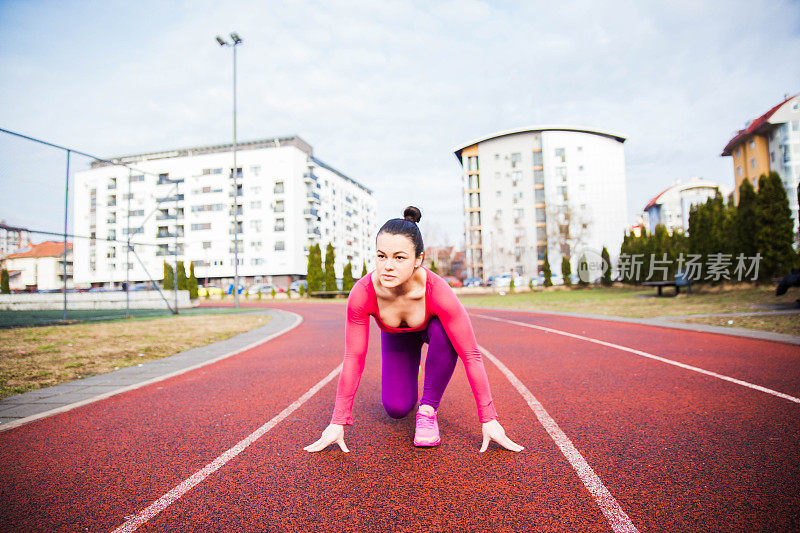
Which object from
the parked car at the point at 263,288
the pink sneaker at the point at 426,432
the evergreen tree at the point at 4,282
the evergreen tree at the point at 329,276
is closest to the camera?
the pink sneaker at the point at 426,432

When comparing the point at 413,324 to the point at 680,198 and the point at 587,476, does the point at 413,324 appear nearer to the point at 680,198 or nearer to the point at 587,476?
the point at 587,476

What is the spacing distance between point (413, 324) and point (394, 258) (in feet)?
2.09

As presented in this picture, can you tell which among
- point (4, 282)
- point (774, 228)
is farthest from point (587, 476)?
point (774, 228)

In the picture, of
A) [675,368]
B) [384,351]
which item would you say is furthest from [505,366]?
[384,351]

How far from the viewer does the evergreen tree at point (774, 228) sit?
Answer: 68.3ft

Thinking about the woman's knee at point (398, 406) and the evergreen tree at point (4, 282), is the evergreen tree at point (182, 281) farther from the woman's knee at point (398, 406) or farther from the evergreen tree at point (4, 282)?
the woman's knee at point (398, 406)

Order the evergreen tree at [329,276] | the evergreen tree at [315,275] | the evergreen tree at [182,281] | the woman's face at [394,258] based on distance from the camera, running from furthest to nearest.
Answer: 1. the evergreen tree at [329,276]
2. the evergreen tree at [315,275]
3. the evergreen tree at [182,281]
4. the woman's face at [394,258]

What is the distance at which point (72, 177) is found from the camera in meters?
14.1

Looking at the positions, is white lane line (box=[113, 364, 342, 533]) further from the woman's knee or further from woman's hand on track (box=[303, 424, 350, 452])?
the woman's knee

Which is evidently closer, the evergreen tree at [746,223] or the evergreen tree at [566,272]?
the evergreen tree at [746,223]

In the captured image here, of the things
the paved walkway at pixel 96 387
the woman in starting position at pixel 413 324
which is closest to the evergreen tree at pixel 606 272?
the paved walkway at pixel 96 387

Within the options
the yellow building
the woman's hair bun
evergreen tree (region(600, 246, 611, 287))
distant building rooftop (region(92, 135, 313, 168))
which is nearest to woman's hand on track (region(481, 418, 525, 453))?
the woman's hair bun

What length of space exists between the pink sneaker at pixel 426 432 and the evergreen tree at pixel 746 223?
81.8 ft

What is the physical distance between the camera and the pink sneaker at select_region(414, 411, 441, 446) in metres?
3.48
